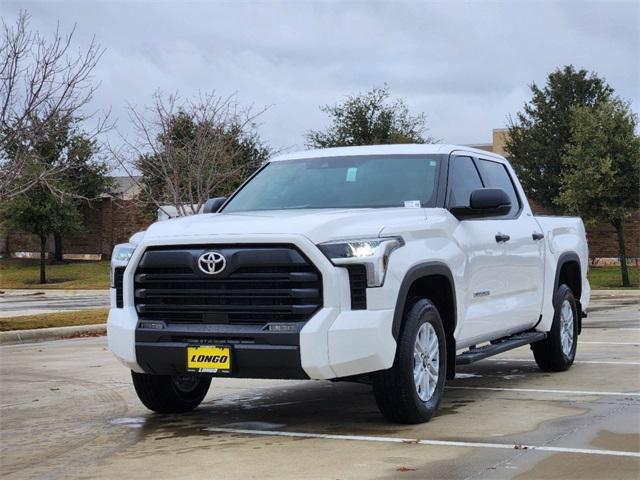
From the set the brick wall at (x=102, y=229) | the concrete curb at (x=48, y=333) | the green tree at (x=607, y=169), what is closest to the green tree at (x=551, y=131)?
the brick wall at (x=102, y=229)

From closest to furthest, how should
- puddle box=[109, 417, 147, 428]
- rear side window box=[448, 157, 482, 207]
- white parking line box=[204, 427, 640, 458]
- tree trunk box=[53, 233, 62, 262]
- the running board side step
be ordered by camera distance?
1. white parking line box=[204, 427, 640, 458]
2. puddle box=[109, 417, 147, 428]
3. the running board side step
4. rear side window box=[448, 157, 482, 207]
5. tree trunk box=[53, 233, 62, 262]

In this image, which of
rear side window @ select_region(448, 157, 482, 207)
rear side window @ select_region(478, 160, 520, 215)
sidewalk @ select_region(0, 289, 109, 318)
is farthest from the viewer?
sidewalk @ select_region(0, 289, 109, 318)

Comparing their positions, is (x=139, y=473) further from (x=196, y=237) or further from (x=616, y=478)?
(x=616, y=478)

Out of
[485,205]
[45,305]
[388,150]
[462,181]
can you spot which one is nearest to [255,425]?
[485,205]

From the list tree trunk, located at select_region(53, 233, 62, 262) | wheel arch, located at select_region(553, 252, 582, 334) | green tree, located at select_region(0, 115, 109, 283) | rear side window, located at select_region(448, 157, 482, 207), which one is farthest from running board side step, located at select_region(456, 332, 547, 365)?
tree trunk, located at select_region(53, 233, 62, 262)

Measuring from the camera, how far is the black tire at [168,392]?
7.91 meters

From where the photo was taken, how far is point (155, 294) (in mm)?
7164

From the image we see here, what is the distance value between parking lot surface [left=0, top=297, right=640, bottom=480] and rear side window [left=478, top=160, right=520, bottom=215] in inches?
68.3

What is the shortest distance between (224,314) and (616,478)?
275 centimetres

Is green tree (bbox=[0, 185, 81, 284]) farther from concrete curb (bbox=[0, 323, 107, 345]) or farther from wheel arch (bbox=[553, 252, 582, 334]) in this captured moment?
wheel arch (bbox=[553, 252, 582, 334])

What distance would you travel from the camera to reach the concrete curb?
15938 mm

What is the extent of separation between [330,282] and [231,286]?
2.32 feet

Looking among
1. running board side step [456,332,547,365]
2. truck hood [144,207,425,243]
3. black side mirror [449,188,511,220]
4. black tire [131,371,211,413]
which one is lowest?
black tire [131,371,211,413]

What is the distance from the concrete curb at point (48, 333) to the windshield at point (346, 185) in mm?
8315
